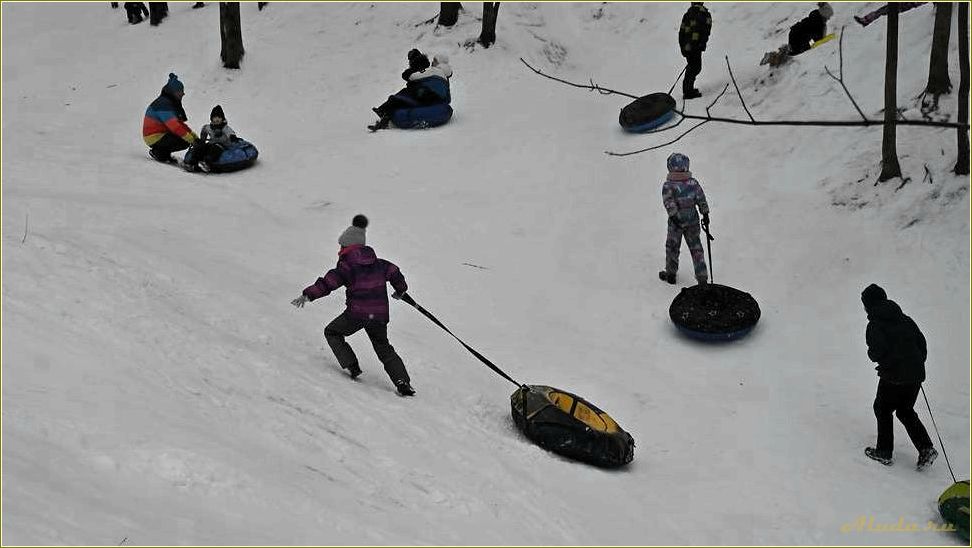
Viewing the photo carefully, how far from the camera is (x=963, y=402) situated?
26.5 ft

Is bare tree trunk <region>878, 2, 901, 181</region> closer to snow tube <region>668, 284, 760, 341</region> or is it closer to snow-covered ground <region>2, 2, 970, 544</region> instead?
snow-covered ground <region>2, 2, 970, 544</region>

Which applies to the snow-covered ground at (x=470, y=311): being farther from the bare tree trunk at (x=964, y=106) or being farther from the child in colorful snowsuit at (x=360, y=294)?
the child in colorful snowsuit at (x=360, y=294)

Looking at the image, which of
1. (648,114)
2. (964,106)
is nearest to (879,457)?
(964,106)

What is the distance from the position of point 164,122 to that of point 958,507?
38.9ft

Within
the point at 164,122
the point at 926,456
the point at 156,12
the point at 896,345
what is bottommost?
the point at 156,12

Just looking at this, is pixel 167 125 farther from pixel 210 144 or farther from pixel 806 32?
pixel 806 32

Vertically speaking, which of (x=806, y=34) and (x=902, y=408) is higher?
(x=806, y=34)

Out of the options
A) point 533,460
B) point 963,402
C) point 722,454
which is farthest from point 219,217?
point 963,402

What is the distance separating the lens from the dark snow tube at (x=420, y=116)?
1595 cm

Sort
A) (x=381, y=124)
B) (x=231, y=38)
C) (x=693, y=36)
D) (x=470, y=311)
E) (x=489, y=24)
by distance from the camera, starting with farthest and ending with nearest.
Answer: (x=231, y=38)
(x=489, y=24)
(x=381, y=124)
(x=693, y=36)
(x=470, y=311)

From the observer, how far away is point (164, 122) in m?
13.4

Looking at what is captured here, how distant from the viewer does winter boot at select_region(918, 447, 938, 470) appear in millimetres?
7062

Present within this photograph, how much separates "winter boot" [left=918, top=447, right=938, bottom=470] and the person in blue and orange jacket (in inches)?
437

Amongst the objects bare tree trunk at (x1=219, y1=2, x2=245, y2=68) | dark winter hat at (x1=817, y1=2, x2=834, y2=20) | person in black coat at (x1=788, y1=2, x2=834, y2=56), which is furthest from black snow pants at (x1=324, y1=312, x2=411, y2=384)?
bare tree trunk at (x1=219, y1=2, x2=245, y2=68)
